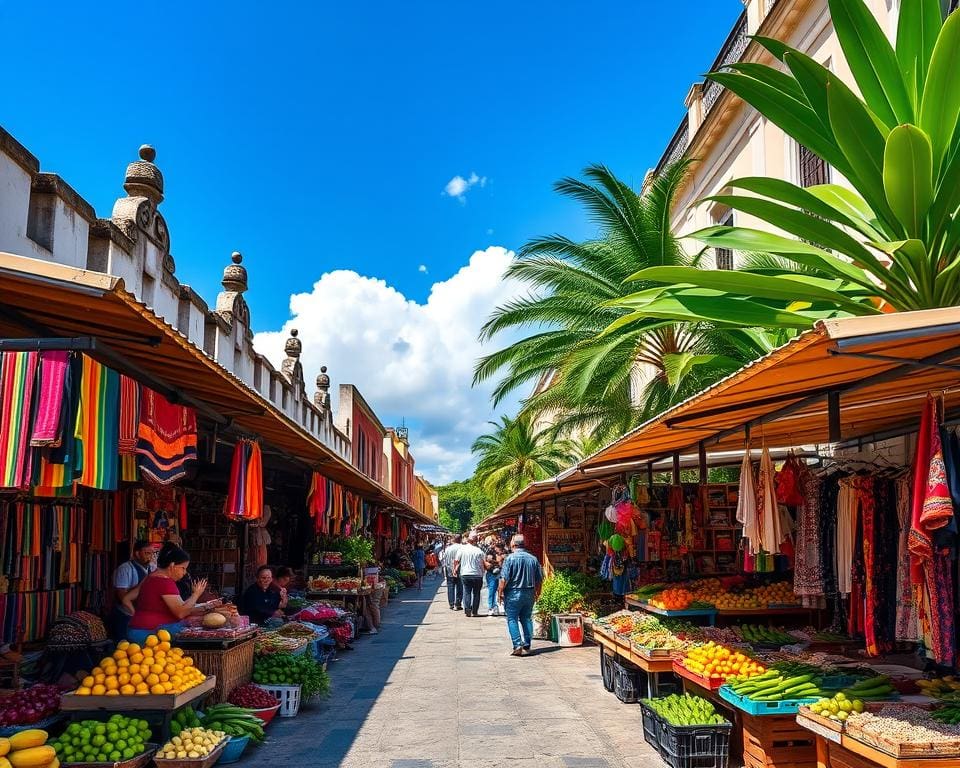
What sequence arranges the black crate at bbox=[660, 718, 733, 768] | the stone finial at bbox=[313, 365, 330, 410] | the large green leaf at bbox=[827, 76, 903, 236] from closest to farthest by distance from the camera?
the black crate at bbox=[660, 718, 733, 768] < the large green leaf at bbox=[827, 76, 903, 236] < the stone finial at bbox=[313, 365, 330, 410]

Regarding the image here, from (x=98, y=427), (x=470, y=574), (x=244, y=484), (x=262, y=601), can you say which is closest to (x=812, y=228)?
(x=244, y=484)

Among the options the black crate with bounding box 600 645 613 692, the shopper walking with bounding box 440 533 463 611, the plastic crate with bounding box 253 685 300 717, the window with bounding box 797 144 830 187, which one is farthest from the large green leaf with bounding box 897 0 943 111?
the shopper walking with bounding box 440 533 463 611

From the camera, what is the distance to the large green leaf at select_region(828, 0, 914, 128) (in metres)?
7.53

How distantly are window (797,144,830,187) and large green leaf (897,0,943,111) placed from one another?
566 cm

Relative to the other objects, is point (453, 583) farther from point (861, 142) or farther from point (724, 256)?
point (861, 142)

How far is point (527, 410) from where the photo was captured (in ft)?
60.2

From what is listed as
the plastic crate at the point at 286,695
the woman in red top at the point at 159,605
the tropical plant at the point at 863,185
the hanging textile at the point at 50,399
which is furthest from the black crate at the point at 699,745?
the hanging textile at the point at 50,399

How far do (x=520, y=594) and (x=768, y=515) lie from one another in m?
6.41

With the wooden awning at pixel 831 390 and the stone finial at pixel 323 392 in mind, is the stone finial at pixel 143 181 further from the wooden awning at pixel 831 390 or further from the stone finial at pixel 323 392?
the stone finial at pixel 323 392

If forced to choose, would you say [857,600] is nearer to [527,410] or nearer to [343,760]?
[343,760]

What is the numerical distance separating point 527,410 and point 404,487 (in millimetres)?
42257

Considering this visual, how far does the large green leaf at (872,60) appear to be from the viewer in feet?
24.7

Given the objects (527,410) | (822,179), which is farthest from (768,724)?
(527,410)

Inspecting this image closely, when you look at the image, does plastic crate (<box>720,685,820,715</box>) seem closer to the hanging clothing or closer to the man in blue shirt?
the hanging clothing
